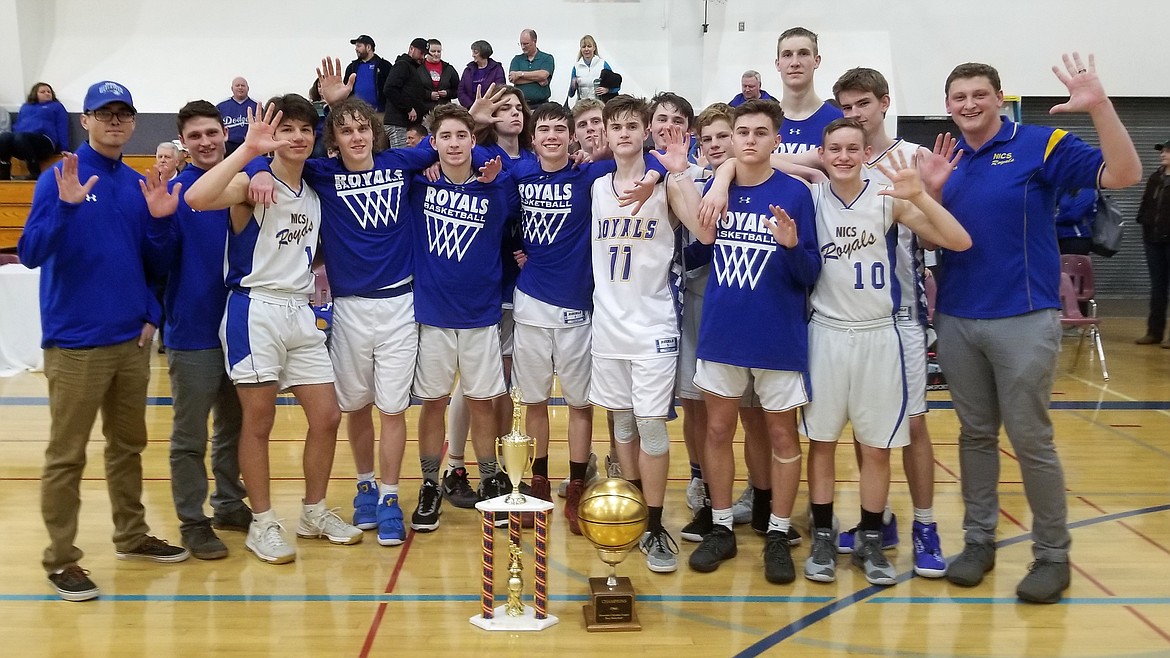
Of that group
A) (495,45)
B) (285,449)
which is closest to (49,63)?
(495,45)

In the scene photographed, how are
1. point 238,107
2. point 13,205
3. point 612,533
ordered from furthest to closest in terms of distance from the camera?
point 238,107 → point 13,205 → point 612,533

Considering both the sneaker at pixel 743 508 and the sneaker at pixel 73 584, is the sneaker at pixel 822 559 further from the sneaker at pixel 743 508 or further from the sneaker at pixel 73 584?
the sneaker at pixel 73 584

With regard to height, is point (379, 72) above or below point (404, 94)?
above

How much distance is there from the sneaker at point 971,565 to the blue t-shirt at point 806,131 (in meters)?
2.06

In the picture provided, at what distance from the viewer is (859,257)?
410 cm

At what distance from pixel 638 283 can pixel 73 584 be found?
2.75m

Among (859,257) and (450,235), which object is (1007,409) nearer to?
(859,257)

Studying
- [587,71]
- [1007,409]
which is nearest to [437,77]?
[587,71]

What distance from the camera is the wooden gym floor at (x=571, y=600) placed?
3.62 meters

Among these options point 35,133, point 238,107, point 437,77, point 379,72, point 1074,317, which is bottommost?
point 1074,317

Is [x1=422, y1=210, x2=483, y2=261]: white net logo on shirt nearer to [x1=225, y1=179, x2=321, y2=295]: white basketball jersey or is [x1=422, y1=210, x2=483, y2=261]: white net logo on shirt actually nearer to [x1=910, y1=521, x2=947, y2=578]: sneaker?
[x1=225, y1=179, x2=321, y2=295]: white basketball jersey

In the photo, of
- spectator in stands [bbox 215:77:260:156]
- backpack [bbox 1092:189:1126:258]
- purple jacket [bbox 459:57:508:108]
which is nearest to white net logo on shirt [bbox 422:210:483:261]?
backpack [bbox 1092:189:1126:258]

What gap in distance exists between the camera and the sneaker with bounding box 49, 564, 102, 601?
400cm

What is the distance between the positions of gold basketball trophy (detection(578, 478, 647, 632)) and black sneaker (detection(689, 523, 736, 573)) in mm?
587
